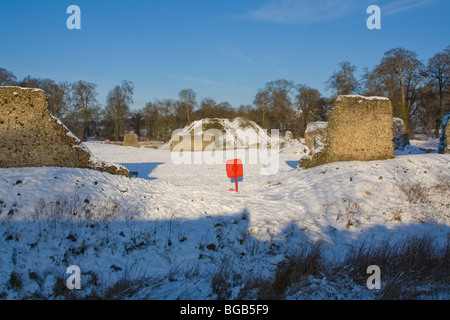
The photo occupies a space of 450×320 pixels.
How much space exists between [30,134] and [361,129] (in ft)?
37.3

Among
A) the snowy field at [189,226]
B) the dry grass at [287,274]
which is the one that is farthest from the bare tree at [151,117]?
the dry grass at [287,274]

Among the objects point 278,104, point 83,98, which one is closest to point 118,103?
point 83,98

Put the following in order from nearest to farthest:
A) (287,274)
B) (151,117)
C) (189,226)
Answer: (287,274) → (189,226) → (151,117)

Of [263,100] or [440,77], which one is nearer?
[440,77]

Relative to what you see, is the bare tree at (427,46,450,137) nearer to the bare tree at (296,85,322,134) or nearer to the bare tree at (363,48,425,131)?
the bare tree at (363,48,425,131)

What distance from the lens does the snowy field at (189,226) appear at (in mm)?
3793

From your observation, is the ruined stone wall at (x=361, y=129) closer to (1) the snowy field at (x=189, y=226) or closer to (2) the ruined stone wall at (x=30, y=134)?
(1) the snowy field at (x=189, y=226)

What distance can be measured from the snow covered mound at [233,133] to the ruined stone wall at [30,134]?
73.9 ft

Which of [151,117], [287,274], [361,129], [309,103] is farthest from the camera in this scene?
[151,117]

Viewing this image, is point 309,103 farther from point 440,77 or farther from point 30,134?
point 30,134

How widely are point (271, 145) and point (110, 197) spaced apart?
2679 cm

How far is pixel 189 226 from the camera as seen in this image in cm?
593

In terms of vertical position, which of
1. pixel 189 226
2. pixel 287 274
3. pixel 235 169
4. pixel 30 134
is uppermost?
pixel 30 134
